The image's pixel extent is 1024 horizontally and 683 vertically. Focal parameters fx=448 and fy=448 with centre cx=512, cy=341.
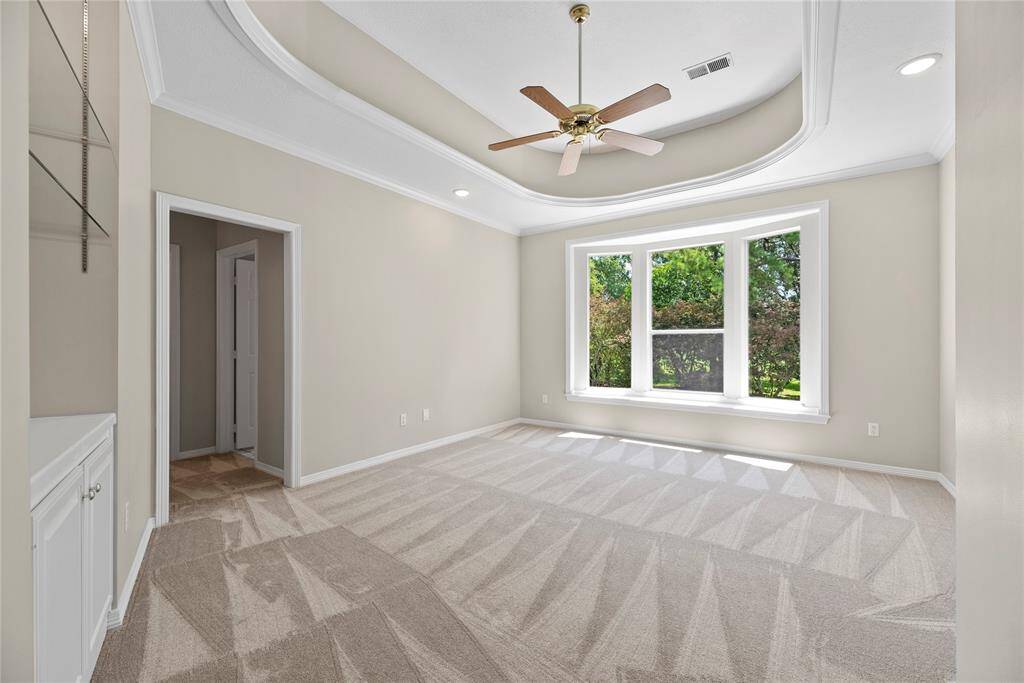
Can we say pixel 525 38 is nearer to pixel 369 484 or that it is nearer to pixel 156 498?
pixel 369 484

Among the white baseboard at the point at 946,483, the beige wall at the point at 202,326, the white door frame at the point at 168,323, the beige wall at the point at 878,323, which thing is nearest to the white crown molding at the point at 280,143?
the white door frame at the point at 168,323

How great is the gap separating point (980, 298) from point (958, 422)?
29 centimetres

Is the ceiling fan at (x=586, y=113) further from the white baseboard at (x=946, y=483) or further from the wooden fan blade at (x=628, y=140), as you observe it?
the white baseboard at (x=946, y=483)

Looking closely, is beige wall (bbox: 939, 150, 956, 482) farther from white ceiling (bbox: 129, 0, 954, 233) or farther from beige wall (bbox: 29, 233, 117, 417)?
beige wall (bbox: 29, 233, 117, 417)

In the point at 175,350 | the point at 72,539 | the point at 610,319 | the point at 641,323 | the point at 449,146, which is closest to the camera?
the point at 72,539

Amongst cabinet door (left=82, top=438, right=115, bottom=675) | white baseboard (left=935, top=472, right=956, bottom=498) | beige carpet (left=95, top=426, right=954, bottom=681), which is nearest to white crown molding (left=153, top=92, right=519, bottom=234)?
cabinet door (left=82, top=438, right=115, bottom=675)

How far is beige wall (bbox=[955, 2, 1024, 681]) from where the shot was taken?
71 centimetres

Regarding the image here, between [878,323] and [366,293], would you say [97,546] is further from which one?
[878,323]

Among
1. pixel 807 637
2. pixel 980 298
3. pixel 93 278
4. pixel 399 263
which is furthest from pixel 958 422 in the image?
pixel 399 263

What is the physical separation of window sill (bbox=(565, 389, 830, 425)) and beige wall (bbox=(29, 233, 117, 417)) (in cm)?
470

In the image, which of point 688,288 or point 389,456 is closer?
point 389,456

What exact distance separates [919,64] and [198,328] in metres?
6.19

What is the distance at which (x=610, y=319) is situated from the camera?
5.86 m

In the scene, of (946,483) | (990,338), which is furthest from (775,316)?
(990,338)
